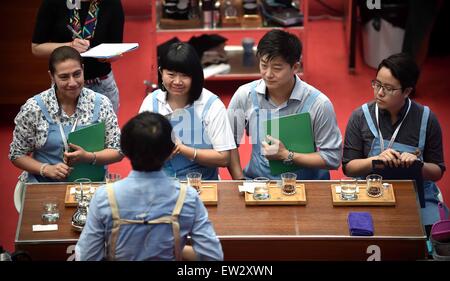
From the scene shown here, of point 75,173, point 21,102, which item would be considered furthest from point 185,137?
point 21,102

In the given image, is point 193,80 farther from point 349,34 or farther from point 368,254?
point 349,34

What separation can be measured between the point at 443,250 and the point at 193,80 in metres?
1.48

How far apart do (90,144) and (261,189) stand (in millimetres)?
929

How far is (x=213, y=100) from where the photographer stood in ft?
15.5

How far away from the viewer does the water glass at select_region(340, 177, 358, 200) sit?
4.36m

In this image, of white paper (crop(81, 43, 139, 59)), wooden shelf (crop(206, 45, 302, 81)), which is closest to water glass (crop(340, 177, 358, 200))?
white paper (crop(81, 43, 139, 59))

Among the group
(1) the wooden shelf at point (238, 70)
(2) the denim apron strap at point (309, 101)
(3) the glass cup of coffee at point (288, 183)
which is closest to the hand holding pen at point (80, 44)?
(2) the denim apron strap at point (309, 101)

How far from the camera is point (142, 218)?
3.39 meters

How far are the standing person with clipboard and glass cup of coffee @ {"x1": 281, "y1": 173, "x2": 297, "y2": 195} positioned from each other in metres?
1.47

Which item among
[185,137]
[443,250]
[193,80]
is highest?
[193,80]

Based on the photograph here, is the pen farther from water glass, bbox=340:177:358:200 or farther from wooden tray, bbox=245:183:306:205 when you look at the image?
water glass, bbox=340:177:358:200

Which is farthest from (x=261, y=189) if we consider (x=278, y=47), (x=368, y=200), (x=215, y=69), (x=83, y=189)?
(x=215, y=69)

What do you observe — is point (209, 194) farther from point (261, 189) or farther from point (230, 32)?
point (230, 32)
